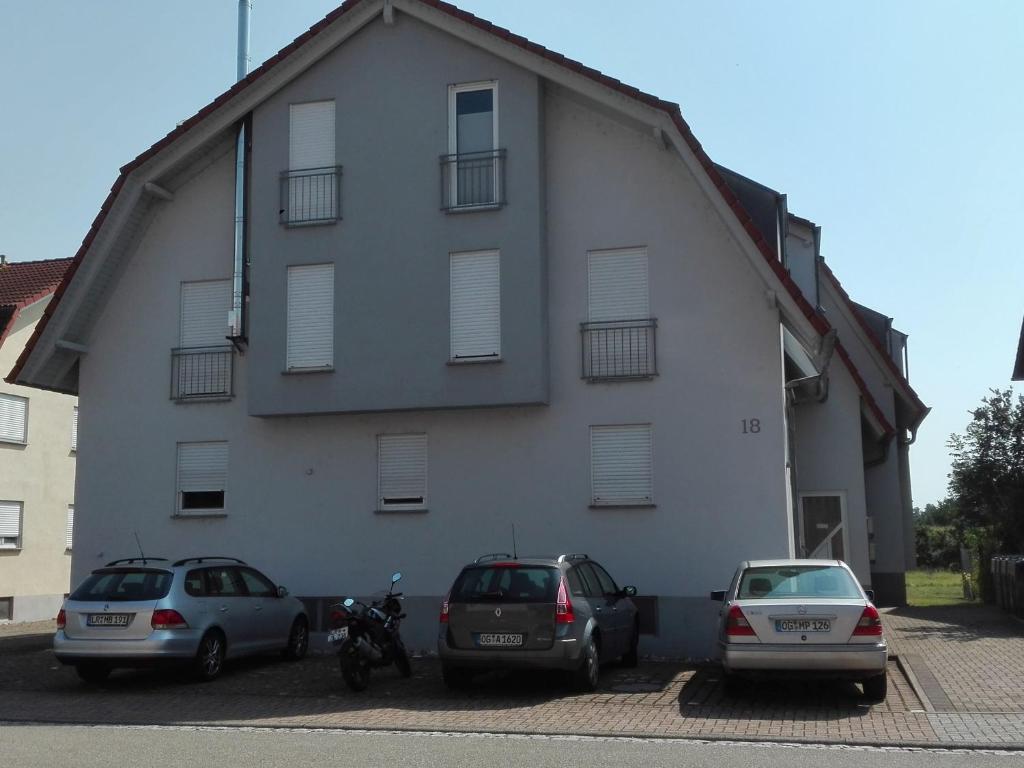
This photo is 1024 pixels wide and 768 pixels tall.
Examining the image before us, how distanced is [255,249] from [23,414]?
1377 centimetres

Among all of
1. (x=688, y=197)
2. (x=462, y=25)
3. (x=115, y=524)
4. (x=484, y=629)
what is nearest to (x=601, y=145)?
(x=688, y=197)

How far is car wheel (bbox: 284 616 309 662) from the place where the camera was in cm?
1747

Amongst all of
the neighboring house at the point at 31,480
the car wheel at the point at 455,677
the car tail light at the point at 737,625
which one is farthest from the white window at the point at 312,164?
the neighboring house at the point at 31,480

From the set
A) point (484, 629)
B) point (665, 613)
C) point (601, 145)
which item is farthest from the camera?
point (601, 145)

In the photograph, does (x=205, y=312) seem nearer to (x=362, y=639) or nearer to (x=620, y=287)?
(x=620, y=287)

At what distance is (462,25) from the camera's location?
19047 mm

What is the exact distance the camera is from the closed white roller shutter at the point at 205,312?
2047 cm

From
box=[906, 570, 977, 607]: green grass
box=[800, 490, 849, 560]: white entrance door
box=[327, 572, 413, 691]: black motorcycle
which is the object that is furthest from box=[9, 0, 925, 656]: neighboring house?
box=[906, 570, 977, 607]: green grass

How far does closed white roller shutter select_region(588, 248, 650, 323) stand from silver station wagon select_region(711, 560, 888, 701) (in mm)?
6740

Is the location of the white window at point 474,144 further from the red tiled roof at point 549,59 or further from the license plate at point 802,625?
the license plate at point 802,625

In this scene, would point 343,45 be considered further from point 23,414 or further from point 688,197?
point 23,414

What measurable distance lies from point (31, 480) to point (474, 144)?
1760 cm

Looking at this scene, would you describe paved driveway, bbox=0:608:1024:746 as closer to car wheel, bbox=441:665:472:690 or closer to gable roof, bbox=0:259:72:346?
car wheel, bbox=441:665:472:690

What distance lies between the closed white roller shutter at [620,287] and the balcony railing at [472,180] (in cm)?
202
